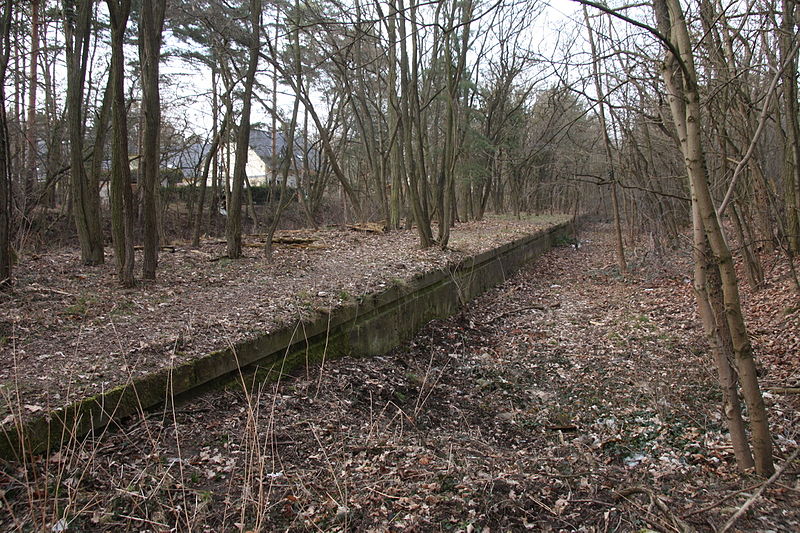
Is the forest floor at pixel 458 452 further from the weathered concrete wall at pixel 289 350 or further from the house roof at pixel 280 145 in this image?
the house roof at pixel 280 145

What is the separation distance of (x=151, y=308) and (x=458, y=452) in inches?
122

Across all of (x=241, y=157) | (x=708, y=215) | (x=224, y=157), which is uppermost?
(x=224, y=157)

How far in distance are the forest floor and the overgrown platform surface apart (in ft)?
1.46

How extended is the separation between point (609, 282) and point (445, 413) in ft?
22.5

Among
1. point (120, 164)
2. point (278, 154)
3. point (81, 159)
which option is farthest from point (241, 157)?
point (278, 154)

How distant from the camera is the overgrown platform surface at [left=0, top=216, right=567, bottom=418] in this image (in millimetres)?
3168

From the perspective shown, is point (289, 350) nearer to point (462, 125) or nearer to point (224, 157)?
point (462, 125)

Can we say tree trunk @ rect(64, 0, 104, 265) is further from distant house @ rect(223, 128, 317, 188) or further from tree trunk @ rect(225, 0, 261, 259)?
distant house @ rect(223, 128, 317, 188)

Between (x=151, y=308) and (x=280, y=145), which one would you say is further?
(x=280, y=145)

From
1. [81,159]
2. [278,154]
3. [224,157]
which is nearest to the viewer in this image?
[81,159]

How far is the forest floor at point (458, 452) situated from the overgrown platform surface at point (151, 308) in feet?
1.46

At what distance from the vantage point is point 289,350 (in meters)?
4.42

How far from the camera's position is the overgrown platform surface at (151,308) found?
317 cm

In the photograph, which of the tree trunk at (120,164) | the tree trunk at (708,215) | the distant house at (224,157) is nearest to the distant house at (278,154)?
the distant house at (224,157)
